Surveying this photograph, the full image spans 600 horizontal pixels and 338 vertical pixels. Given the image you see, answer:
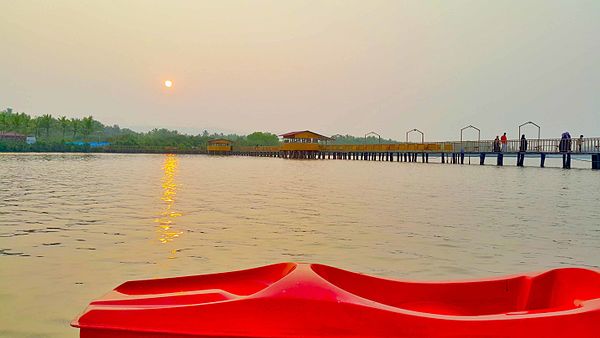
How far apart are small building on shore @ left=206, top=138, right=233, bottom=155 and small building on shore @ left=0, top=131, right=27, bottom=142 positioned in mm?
56425

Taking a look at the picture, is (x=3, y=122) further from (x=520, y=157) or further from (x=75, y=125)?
(x=520, y=157)

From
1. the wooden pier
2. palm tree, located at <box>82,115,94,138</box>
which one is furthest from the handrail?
palm tree, located at <box>82,115,94,138</box>

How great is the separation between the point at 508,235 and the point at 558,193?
37.7ft

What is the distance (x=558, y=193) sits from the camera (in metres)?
19.8

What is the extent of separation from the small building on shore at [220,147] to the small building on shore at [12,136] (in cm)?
5643

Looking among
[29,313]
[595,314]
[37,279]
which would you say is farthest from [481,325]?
[37,279]

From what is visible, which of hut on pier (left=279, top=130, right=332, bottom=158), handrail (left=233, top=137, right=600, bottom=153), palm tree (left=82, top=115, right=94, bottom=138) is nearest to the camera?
handrail (left=233, top=137, right=600, bottom=153)

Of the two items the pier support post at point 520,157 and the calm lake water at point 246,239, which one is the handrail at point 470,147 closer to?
the pier support post at point 520,157

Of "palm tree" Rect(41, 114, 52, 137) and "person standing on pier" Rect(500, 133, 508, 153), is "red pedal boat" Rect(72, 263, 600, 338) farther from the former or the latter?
"palm tree" Rect(41, 114, 52, 137)

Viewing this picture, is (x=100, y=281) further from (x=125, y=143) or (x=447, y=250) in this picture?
(x=125, y=143)

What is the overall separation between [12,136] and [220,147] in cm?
5996

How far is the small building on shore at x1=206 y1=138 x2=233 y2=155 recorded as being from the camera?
108 meters

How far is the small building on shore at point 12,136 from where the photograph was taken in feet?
422

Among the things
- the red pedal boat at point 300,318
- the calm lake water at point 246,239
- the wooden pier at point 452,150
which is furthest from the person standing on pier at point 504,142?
the red pedal boat at point 300,318
